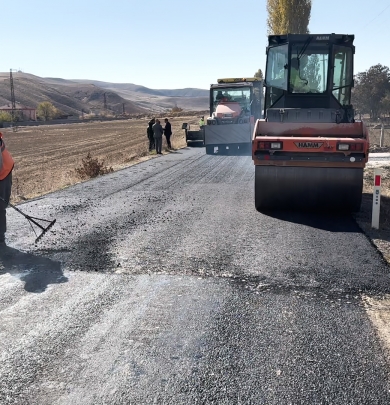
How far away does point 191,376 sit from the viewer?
3848 millimetres

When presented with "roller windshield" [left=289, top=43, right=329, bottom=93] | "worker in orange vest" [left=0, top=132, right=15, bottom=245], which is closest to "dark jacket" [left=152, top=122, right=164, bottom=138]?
"roller windshield" [left=289, top=43, right=329, bottom=93]

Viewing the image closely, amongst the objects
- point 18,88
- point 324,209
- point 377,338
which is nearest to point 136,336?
point 377,338

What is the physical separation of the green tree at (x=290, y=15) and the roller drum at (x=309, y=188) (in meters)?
37.1

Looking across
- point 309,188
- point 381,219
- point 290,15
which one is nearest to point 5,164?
point 309,188

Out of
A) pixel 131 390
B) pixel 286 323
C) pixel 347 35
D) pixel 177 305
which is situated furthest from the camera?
pixel 347 35

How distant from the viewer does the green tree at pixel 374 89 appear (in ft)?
206

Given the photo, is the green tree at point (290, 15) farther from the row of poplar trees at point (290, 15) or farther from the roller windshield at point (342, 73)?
the roller windshield at point (342, 73)

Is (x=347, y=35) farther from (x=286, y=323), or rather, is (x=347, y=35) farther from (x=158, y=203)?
(x=286, y=323)

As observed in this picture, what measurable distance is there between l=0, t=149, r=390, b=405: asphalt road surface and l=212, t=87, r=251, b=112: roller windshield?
50.7 feet

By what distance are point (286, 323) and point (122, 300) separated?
171 cm

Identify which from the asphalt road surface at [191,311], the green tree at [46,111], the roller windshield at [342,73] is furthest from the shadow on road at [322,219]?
the green tree at [46,111]

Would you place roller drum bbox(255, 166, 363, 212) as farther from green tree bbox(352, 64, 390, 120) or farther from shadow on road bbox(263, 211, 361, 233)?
green tree bbox(352, 64, 390, 120)

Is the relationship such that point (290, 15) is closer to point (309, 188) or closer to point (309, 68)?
point (309, 68)

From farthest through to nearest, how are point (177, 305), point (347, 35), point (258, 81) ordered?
point (258, 81) → point (347, 35) → point (177, 305)
